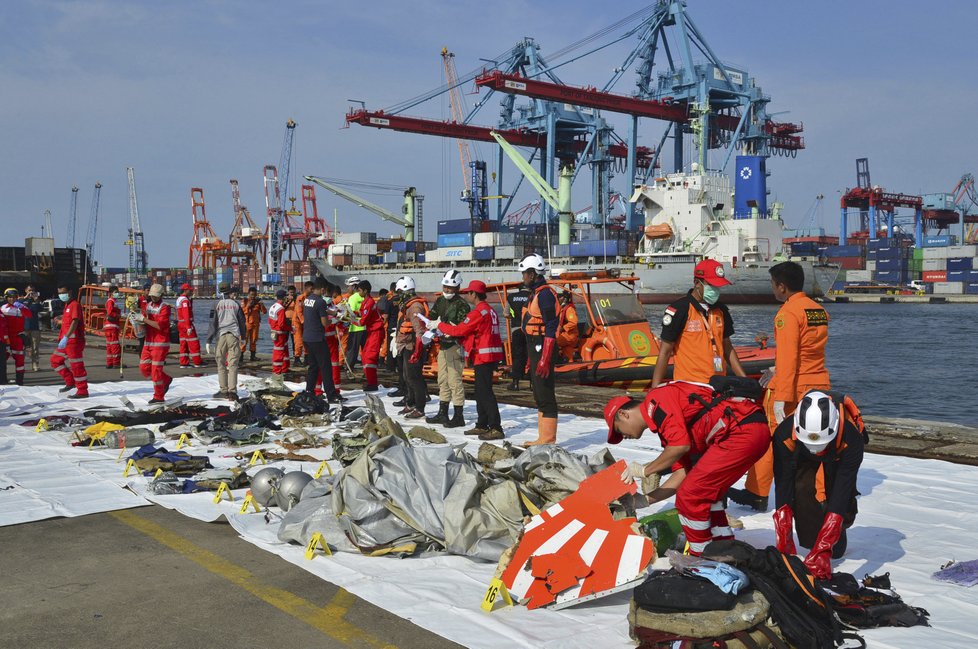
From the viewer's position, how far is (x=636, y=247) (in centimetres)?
6981

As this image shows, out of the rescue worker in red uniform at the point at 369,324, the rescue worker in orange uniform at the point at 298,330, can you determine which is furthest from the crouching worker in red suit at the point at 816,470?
the rescue worker in orange uniform at the point at 298,330

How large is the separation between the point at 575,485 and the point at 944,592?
2.07 meters

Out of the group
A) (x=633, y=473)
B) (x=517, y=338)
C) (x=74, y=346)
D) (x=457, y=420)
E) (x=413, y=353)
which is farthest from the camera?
(x=517, y=338)

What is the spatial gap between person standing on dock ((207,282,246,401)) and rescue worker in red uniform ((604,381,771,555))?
Result: 831 cm

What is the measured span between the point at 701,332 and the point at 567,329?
293 inches

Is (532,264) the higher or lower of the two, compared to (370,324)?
higher

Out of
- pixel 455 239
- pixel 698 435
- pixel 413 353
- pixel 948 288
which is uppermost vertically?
pixel 455 239

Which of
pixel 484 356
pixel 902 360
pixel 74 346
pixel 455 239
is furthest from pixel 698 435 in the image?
pixel 455 239

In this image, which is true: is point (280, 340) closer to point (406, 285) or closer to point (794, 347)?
point (406, 285)

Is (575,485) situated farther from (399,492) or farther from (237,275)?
(237,275)

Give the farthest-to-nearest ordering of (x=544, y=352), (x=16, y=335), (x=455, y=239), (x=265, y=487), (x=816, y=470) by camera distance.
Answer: (x=455, y=239)
(x=16, y=335)
(x=544, y=352)
(x=265, y=487)
(x=816, y=470)

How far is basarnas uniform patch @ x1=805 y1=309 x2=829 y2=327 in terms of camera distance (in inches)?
192

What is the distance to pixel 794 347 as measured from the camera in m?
4.86

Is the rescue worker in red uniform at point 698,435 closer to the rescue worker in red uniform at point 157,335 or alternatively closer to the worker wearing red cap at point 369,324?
the rescue worker in red uniform at point 157,335
